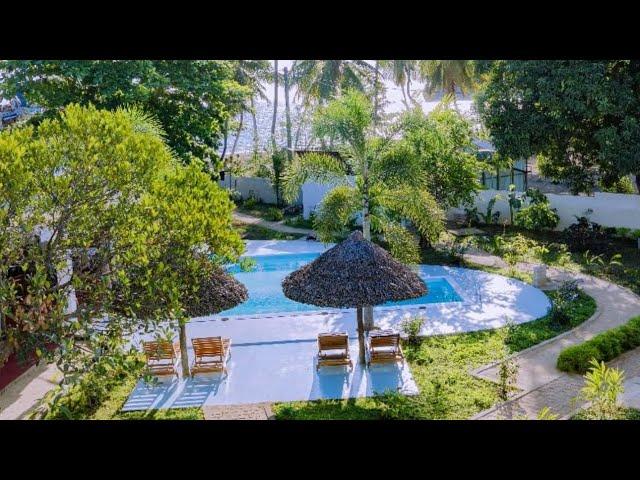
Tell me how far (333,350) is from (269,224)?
1207cm

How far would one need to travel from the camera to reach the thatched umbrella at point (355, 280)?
11.5m

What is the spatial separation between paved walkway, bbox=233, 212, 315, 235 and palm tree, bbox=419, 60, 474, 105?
10.8 metres

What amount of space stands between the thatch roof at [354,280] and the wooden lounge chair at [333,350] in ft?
3.26

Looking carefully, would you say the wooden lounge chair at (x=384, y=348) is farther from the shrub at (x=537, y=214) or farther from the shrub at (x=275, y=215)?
the shrub at (x=275, y=215)

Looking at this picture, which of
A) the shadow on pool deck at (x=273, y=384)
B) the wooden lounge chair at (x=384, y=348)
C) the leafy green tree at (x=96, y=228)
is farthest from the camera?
the wooden lounge chair at (x=384, y=348)

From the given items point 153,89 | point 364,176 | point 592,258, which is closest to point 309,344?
point 364,176

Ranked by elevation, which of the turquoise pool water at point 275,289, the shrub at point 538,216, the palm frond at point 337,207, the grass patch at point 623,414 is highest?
the palm frond at point 337,207

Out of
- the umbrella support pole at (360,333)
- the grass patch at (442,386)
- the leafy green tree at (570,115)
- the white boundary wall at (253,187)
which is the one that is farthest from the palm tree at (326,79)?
the umbrella support pole at (360,333)

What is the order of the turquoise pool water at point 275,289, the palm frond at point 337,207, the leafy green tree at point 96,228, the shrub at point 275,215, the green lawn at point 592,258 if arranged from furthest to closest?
the shrub at point 275,215 < the green lawn at point 592,258 < the turquoise pool water at point 275,289 < the palm frond at point 337,207 < the leafy green tree at point 96,228

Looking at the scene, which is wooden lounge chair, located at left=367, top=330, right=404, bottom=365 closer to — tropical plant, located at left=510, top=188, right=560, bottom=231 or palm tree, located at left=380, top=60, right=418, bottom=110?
tropical plant, located at left=510, top=188, right=560, bottom=231

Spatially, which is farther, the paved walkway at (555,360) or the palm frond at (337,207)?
the palm frond at (337,207)

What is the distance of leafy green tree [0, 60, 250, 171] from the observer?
21.0 meters
